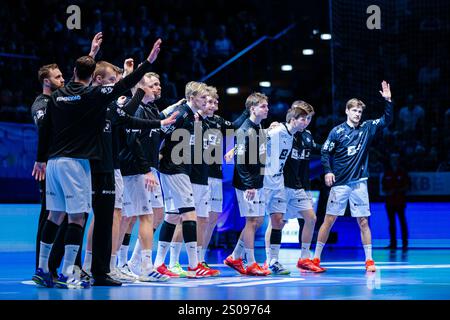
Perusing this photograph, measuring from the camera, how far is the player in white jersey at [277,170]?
9578 mm

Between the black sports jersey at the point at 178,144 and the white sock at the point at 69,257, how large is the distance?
1967 mm

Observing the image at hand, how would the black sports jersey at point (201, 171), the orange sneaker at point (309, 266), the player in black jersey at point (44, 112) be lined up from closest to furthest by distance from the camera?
the player in black jersey at point (44, 112)
the black sports jersey at point (201, 171)
the orange sneaker at point (309, 266)

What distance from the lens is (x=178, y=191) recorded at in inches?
334

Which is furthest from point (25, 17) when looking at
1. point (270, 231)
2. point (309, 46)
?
point (270, 231)

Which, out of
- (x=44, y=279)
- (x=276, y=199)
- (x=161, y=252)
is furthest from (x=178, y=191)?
(x=44, y=279)

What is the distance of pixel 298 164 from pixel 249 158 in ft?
3.39

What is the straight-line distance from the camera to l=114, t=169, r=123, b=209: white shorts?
7.87 m

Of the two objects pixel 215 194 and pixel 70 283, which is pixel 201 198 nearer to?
pixel 215 194

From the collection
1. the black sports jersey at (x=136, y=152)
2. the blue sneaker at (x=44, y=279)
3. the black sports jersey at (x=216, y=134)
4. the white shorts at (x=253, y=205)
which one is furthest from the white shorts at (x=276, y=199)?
the blue sneaker at (x=44, y=279)

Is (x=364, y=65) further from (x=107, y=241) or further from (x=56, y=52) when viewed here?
(x=107, y=241)

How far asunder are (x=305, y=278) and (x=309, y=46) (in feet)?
41.9

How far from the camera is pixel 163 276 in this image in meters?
8.08

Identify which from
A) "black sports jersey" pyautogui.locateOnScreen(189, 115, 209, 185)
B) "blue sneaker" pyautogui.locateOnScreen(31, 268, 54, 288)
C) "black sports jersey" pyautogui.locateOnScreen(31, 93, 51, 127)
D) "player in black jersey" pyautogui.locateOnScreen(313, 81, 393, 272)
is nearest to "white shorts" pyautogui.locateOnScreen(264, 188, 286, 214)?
"player in black jersey" pyautogui.locateOnScreen(313, 81, 393, 272)

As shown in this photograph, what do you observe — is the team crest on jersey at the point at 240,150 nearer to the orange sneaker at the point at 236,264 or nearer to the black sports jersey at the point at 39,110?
the orange sneaker at the point at 236,264
